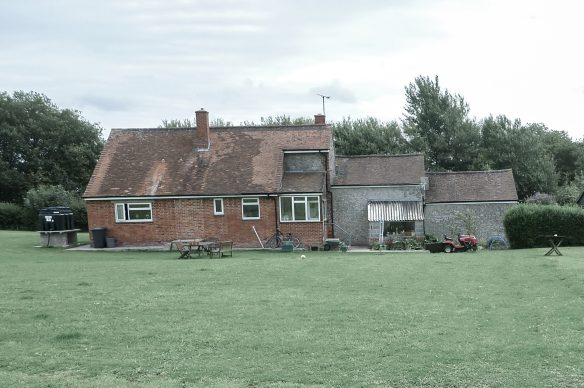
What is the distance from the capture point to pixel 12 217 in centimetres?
4853

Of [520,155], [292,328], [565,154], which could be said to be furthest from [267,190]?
[565,154]

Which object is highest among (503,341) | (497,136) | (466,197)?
(497,136)

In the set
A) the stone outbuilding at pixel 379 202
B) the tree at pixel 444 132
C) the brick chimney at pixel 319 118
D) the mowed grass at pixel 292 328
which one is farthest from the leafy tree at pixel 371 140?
the mowed grass at pixel 292 328

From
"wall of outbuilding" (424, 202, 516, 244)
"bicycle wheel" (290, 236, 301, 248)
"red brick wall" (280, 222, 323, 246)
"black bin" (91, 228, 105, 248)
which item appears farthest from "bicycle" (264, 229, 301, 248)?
"black bin" (91, 228, 105, 248)

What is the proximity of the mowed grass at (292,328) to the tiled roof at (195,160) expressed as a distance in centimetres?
1390

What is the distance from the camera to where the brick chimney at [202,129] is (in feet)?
118

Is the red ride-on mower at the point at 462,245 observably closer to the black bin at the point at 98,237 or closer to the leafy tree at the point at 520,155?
the black bin at the point at 98,237

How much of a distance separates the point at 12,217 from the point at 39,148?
14.7 metres

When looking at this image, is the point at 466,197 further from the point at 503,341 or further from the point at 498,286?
the point at 503,341

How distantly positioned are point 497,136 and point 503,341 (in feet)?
158

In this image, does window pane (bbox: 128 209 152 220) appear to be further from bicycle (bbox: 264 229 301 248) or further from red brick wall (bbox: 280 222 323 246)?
red brick wall (bbox: 280 222 323 246)

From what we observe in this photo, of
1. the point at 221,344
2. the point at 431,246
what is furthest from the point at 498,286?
the point at 431,246

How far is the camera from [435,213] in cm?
3556

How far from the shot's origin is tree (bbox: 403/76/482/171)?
179 ft
